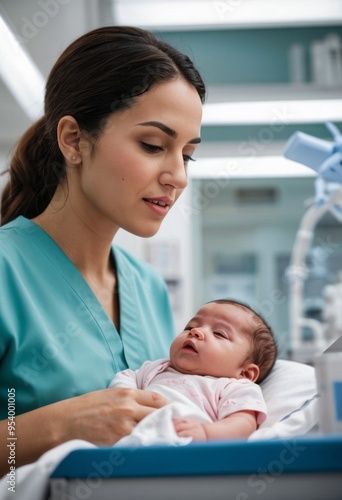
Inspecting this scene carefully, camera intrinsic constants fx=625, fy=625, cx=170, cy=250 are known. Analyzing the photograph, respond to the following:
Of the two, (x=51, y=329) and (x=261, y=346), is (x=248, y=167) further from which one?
(x=51, y=329)

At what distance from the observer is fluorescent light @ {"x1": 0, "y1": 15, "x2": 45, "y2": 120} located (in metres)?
1.90

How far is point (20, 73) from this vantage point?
86.3 inches

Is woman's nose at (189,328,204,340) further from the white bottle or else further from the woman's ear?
the white bottle

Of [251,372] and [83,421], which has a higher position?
[83,421]

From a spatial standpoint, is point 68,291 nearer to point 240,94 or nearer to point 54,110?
point 54,110

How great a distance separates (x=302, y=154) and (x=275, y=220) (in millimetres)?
4065

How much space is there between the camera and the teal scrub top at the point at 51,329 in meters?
1.07

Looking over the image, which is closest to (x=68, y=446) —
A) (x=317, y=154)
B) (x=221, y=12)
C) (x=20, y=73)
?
(x=317, y=154)

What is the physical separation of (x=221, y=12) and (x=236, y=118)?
2.13 feet

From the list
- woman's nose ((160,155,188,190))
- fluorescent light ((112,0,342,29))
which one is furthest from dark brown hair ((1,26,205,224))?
fluorescent light ((112,0,342,29))

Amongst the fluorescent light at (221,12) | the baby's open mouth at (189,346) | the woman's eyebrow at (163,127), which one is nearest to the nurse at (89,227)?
the woman's eyebrow at (163,127)

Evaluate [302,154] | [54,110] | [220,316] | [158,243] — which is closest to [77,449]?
[220,316]

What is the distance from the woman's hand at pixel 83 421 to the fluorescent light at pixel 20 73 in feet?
3.52

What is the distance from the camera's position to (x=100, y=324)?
1.22 meters
